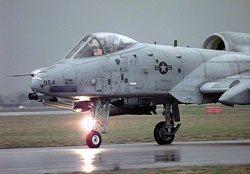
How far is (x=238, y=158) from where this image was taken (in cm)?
1473

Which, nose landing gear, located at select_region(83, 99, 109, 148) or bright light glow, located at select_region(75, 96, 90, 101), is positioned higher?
bright light glow, located at select_region(75, 96, 90, 101)

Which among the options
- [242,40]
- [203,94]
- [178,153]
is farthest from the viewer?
[242,40]

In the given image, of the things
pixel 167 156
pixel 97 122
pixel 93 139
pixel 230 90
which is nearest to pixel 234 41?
pixel 230 90

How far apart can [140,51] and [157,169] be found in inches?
314

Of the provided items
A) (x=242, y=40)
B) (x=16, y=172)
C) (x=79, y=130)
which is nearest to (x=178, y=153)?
(x=16, y=172)

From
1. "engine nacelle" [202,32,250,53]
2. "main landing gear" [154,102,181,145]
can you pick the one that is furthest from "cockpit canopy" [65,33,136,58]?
"engine nacelle" [202,32,250,53]

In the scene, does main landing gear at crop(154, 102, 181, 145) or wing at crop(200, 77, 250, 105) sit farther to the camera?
main landing gear at crop(154, 102, 181, 145)

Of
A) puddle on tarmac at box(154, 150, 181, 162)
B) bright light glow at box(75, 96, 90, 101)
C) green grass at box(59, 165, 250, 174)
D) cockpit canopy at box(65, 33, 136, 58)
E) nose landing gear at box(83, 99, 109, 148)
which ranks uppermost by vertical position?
cockpit canopy at box(65, 33, 136, 58)

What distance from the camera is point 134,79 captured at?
63.9ft

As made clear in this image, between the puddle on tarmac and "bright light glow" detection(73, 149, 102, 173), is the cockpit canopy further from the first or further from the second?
the puddle on tarmac

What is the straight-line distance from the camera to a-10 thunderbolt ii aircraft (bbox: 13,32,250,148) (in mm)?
18438

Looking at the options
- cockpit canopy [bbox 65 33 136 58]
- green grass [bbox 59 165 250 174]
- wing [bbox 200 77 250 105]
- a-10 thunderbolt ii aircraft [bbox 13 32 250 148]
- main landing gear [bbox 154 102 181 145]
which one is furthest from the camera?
main landing gear [bbox 154 102 181 145]

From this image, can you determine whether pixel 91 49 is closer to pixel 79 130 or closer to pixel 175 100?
pixel 175 100

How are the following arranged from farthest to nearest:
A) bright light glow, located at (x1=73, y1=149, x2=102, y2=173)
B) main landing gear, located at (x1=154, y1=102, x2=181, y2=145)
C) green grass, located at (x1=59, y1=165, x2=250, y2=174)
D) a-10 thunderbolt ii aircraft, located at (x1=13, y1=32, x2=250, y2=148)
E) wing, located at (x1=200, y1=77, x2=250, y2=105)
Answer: main landing gear, located at (x1=154, y1=102, x2=181, y2=145)
wing, located at (x1=200, y1=77, x2=250, y2=105)
a-10 thunderbolt ii aircraft, located at (x1=13, y1=32, x2=250, y2=148)
bright light glow, located at (x1=73, y1=149, x2=102, y2=173)
green grass, located at (x1=59, y1=165, x2=250, y2=174)
